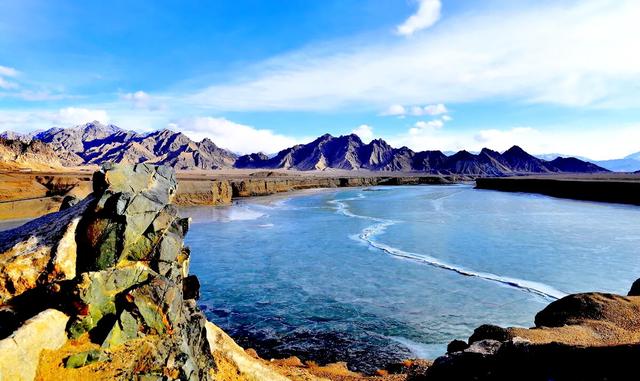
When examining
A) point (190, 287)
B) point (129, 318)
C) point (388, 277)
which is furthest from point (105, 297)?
point (388, 277)

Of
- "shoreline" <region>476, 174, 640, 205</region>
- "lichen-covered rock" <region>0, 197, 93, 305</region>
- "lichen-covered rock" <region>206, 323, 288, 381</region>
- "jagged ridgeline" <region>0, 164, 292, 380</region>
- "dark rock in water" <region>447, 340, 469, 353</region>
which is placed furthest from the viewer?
"shoreline" <region>476, 174, 640, 205</region>

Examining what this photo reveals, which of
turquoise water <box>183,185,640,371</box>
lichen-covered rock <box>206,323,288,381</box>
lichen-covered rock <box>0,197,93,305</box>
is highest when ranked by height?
lichen-covered rock <box>0,197,93,305</box>

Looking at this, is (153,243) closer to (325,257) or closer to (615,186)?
(325,257)

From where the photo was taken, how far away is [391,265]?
2089cm

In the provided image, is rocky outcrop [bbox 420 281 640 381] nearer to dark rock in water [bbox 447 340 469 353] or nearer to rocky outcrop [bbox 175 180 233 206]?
dark rock in water [bbox 447 340 469 353]

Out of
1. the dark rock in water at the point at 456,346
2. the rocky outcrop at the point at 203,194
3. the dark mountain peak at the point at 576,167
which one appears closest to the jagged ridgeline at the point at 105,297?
the dark rock in water at the point at 456,346

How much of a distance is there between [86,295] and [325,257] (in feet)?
56.9

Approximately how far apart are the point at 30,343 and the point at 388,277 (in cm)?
1544

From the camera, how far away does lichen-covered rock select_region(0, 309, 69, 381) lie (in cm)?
478

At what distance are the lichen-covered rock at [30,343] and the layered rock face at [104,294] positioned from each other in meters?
0.01

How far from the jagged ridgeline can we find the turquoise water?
5256mm

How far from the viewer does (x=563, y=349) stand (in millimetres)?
5184

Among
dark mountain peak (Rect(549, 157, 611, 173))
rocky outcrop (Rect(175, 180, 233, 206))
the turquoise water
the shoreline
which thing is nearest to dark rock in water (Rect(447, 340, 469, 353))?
the turquoise water

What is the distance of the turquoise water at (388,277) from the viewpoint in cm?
1256
